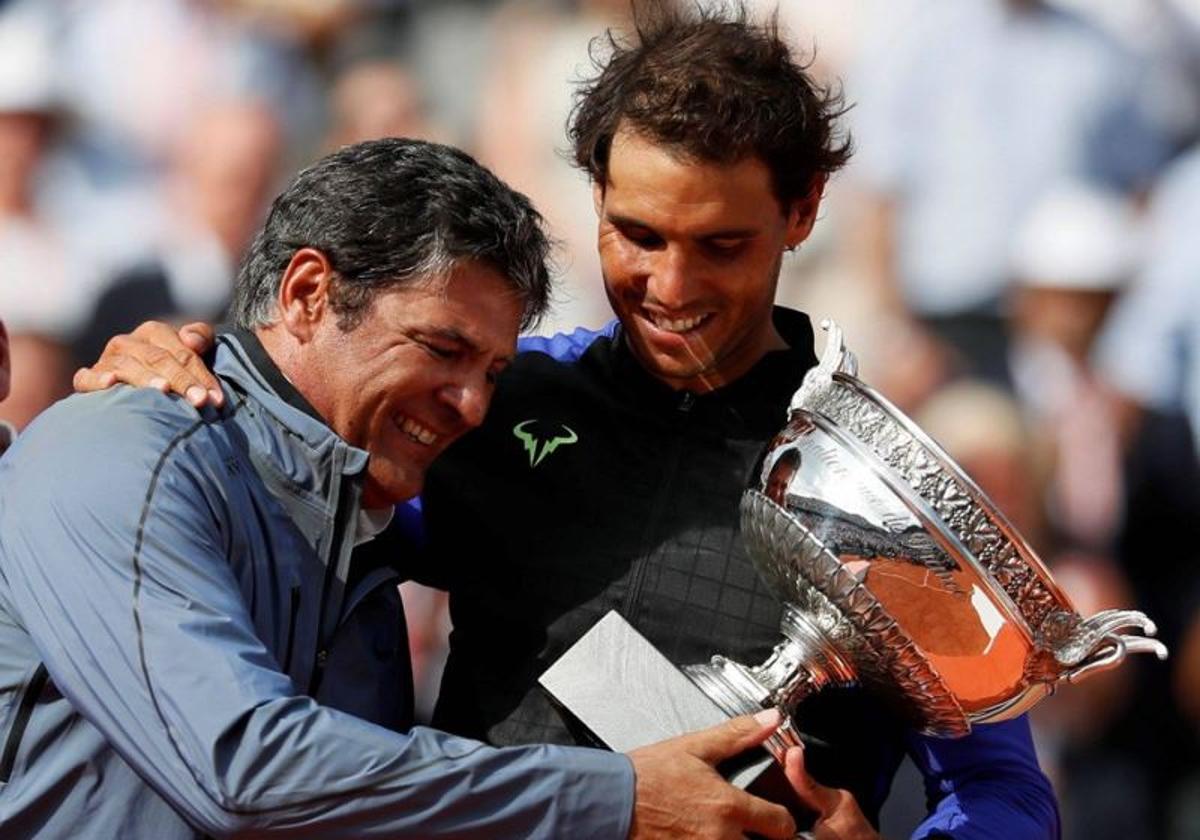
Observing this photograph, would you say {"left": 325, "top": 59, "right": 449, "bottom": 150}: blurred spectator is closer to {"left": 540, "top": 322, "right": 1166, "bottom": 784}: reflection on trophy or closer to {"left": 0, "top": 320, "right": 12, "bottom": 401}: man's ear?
{"left": 0, "top": 320, "right": 12, "bottom": 401}: man's ear

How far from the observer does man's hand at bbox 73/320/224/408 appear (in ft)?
7.89

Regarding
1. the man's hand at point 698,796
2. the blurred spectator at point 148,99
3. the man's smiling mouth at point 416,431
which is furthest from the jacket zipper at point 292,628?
the blurred spectator at point 148,99

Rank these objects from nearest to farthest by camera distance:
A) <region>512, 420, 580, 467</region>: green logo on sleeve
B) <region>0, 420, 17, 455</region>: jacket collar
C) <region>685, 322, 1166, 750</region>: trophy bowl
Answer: <region>685, 322, 1166, 750</region>: trophy bowl < <region>512, 420, 580, 467</region>: green logo on sleeve < <region>0, 420, 17, 455</region>: jacket collar

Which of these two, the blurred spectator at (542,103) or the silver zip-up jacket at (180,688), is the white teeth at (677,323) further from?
the blurred spectator at (542,103)

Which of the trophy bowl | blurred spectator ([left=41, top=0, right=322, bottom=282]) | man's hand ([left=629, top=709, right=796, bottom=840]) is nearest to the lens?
man's hand ([left=629, top=709, right=796, bottom=840])

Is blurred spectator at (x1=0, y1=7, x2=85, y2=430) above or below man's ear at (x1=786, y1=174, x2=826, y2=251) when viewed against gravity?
below

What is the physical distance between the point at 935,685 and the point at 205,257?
145 inches

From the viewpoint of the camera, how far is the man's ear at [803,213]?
2664 mm

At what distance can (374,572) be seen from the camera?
258 cm

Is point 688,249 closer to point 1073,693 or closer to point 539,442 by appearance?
point 539,442

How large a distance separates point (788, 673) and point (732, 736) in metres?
0.18

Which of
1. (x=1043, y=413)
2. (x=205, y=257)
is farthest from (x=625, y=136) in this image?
(x=205, y=257)

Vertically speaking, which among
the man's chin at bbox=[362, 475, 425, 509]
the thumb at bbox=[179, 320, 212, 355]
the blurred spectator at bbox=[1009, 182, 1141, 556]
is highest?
the thumb at bbox=[179, 320, 212, 355]

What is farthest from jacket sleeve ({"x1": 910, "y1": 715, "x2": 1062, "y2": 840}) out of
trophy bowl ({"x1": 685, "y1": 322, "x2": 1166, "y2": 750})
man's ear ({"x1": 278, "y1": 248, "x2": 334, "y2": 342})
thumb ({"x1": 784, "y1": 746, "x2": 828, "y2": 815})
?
man's ear ({"x1": 278, "y1": 248, "x2": 334, "y2": 342})
